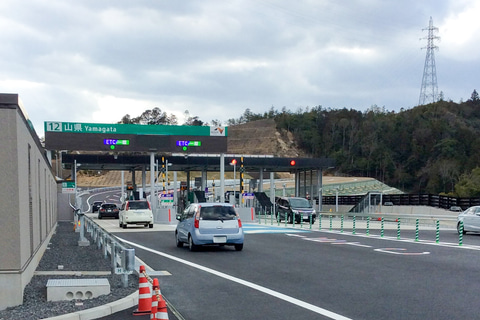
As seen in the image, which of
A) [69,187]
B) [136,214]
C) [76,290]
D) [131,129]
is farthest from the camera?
[131,129]

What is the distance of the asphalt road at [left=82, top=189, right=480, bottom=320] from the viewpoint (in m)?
9.55

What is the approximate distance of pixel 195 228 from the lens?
1989cm

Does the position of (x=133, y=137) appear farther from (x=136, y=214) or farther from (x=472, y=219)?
(x=472, y=219)

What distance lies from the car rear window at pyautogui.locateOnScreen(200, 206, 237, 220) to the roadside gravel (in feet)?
11.9

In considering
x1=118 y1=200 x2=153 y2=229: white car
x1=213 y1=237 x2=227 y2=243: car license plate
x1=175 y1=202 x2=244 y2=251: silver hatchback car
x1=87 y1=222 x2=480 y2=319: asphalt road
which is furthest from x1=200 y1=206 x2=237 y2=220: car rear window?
x1=118 y1=200 x2=153 y2=229: white car

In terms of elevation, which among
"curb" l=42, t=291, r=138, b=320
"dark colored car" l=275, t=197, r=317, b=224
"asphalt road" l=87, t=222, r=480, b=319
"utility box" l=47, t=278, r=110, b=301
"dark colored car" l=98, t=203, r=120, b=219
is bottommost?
"dark colored car" l=98, t=203, r=120, b=219

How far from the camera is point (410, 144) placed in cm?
12256

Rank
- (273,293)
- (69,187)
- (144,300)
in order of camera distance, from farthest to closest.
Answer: (69,187), (273,293), (144,300)

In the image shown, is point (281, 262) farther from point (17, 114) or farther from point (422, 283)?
point (17, 114)

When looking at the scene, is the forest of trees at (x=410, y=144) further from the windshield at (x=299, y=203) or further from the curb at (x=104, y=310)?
the curb at (x=104, y=310)

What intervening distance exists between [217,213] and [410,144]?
109 metres

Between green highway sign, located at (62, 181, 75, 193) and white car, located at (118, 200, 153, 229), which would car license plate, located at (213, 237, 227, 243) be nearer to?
white car, located at (118, 200, 153, 229)

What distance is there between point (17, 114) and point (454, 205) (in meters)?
47.9

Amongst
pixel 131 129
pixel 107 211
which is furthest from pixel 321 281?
pixel 107 211
